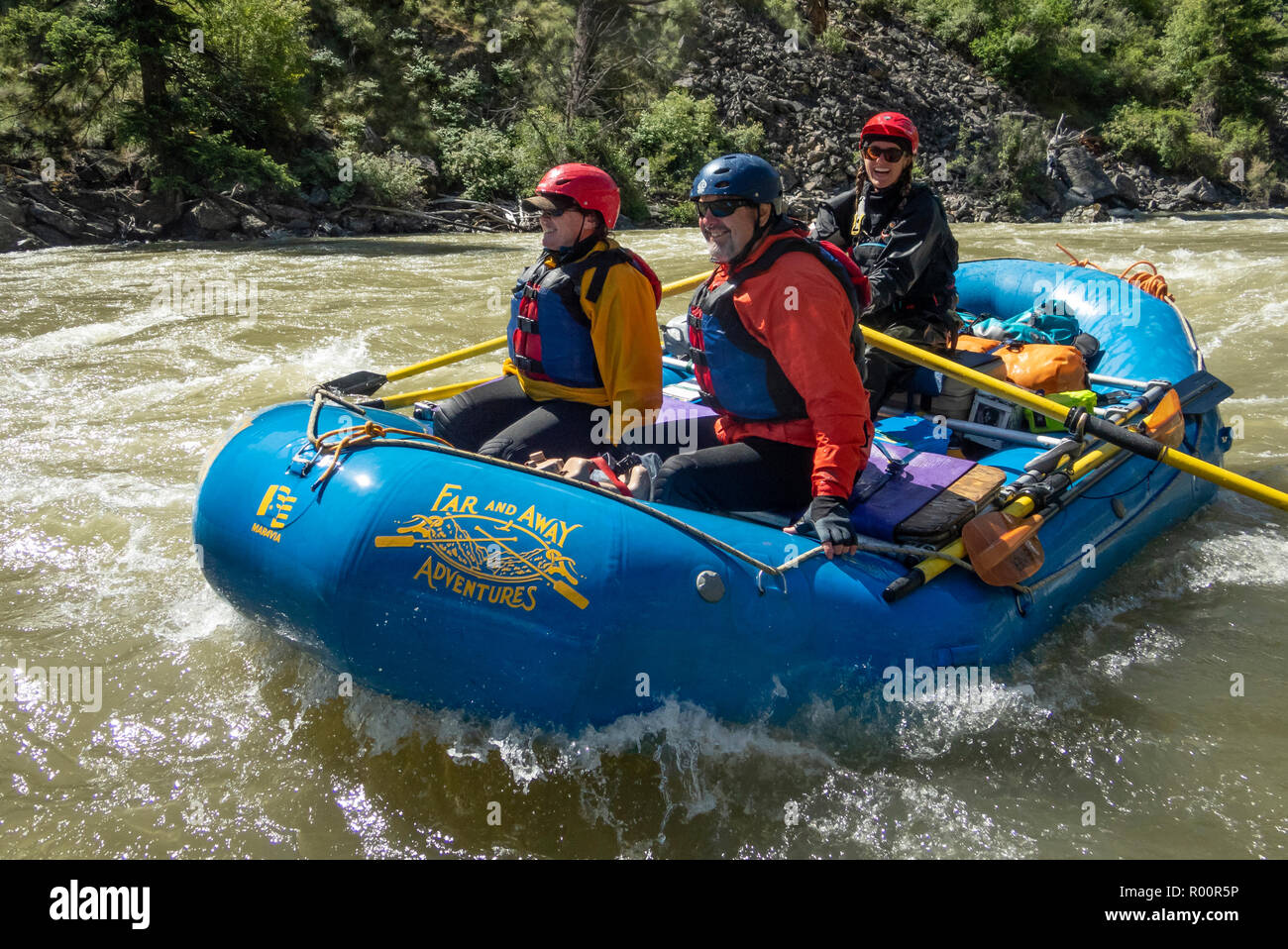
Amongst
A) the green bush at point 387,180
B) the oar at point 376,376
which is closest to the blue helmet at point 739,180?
the oar at point 376,376

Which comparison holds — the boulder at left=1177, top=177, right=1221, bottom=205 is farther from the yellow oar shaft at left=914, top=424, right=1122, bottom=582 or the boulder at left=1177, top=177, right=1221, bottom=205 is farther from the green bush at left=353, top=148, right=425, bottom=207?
the yellow oar shaft at left=914, top=424, right=1122, bottom=582

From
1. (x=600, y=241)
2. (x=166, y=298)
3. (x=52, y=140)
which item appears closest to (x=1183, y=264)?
(x=600, y=241)

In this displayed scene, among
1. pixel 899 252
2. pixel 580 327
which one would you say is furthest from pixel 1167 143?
pixel 580 327

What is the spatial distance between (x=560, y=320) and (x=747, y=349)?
708 millimetres

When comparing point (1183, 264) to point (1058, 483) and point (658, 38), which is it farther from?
point (658, 38)

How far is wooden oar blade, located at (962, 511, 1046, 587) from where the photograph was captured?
304cm

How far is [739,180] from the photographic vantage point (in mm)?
2898

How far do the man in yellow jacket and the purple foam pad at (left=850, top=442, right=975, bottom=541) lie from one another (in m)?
0.77

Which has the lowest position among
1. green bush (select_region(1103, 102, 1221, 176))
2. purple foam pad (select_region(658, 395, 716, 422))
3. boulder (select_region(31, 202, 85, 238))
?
boulder (select_region(31, 202, 85, 238))

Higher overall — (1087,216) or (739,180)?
(739,180)

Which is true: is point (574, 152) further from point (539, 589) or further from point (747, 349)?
point (539, 589)

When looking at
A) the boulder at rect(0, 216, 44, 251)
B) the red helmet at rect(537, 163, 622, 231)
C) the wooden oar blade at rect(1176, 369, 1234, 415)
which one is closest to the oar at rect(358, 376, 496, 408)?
the red helmet at rect(537, 163, 622, 231)

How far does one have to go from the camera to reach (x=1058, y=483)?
11.2 feet

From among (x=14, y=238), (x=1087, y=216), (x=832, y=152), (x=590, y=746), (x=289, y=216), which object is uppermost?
(x=832, y=152)
